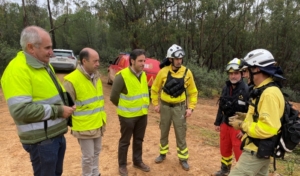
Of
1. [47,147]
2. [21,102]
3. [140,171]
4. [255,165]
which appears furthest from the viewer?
[140,171]

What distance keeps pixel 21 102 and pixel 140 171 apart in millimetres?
2642

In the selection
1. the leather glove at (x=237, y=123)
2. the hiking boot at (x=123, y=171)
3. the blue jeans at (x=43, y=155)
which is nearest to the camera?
the blue jeans at (x=43, y=155)

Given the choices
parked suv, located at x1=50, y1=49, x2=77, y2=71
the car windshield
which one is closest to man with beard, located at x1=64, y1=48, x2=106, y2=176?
parked suv, located at x1=50, y1=49, x2=77, y2=71

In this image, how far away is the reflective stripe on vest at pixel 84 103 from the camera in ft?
10.8

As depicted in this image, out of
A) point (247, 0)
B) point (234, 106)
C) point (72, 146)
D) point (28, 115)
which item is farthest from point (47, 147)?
point (247, 0)

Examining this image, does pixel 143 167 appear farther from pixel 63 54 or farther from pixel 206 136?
pixel 63 54

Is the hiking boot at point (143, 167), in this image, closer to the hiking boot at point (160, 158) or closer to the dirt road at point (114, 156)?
the dirt road at point (114, 156)

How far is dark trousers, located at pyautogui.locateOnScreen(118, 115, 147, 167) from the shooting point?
397 centimetres

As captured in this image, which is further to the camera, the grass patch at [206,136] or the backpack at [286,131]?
→ the grass patch at [206,136]

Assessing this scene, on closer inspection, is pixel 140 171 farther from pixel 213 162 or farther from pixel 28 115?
pixel 28 115

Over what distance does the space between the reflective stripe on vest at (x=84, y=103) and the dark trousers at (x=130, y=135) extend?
629mm

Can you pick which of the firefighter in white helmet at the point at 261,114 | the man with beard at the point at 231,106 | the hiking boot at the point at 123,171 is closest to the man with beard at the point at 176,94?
the man with beard at the point at 231,106

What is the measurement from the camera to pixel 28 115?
2.23 m

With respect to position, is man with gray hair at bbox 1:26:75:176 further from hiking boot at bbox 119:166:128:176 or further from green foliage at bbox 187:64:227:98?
green foliage at bbox 187:64:227:98
